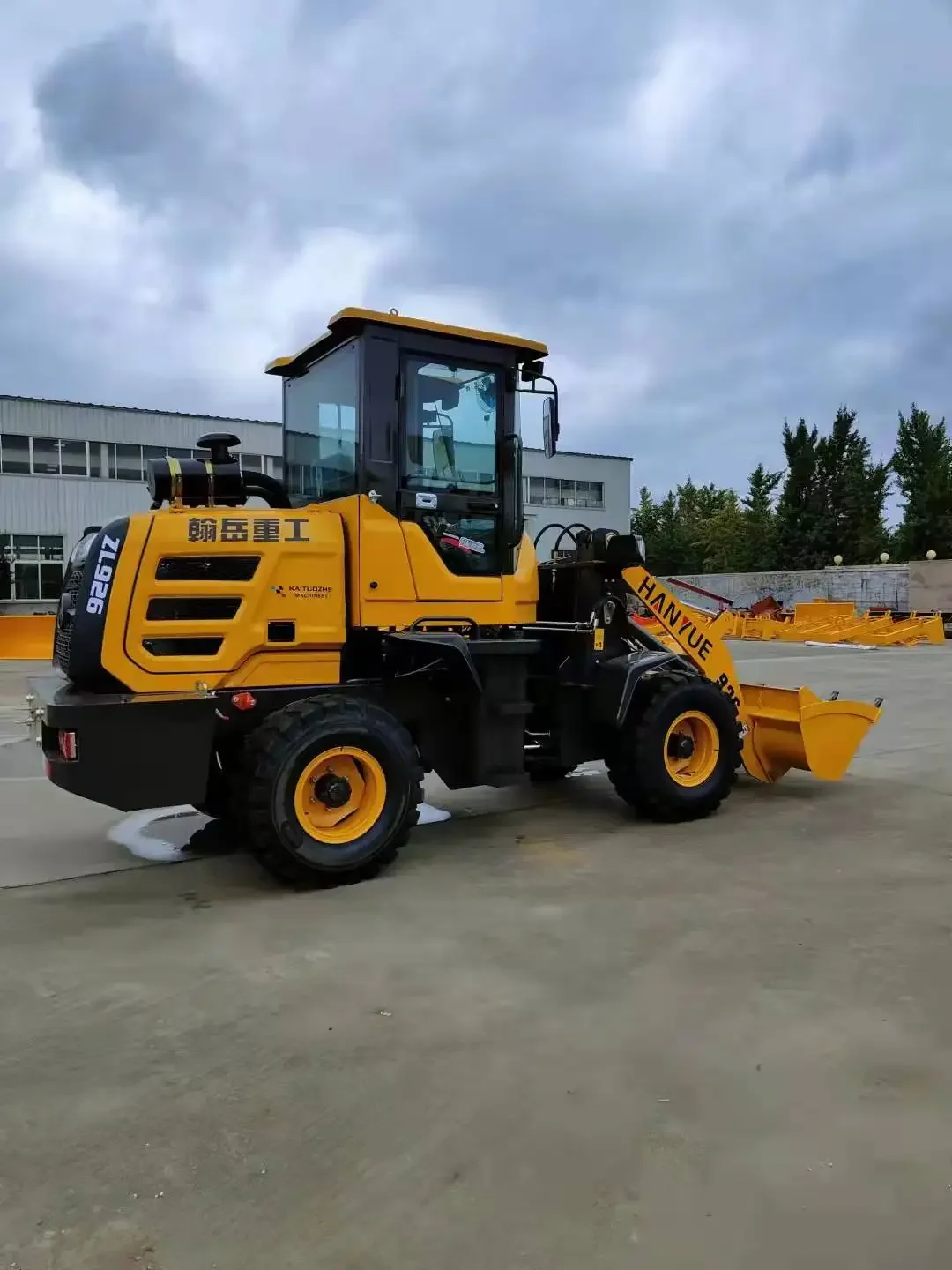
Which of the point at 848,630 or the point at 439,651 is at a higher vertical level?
the point at 439,651

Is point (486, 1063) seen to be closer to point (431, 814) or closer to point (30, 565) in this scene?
point (431, 814)

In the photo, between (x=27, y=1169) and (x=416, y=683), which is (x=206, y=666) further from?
(x=27, y=1169)

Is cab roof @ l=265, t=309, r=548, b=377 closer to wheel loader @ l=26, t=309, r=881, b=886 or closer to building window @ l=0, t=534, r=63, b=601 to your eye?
wheel loader @ l=26, t=309, r=881, b=886

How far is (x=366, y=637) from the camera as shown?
→ 19.1ft

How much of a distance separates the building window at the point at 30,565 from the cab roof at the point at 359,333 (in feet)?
91.2

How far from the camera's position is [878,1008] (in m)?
3.67

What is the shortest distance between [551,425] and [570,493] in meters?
35.9

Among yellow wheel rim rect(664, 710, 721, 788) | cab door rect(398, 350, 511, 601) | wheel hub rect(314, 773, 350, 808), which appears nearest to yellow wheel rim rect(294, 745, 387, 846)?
wheel hub rect(314, 773, 350, 808)

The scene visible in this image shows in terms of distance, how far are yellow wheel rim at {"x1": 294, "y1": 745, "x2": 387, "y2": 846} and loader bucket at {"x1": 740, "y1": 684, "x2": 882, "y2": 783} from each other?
134 inches

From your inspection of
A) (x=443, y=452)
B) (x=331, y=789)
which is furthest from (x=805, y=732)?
(x=331, y=789)

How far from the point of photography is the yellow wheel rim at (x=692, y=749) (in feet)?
21.8

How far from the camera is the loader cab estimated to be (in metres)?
5.68

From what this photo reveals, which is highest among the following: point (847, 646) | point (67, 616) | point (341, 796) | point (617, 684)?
point (67, 616)

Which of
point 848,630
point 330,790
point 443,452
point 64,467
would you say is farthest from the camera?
point 64,467
